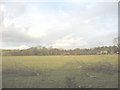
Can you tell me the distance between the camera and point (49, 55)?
2.97m

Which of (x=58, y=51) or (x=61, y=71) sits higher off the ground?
(x=58, y=51)

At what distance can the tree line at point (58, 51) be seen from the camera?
2.89m

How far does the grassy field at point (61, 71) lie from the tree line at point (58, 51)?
74 millimetres

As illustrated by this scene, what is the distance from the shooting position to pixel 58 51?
2.96 meters

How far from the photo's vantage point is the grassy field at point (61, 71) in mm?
2799

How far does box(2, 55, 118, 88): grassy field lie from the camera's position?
2799 millimetres

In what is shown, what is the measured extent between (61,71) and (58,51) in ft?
1.23

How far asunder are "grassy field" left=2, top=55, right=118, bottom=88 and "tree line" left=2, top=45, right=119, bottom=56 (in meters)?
0.07

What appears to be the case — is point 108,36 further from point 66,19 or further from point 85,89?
point 85,89

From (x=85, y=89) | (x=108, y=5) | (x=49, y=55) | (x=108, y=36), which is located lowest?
(x=85, y=89)

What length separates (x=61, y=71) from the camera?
9.43 ft

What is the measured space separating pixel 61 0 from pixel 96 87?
168 cm

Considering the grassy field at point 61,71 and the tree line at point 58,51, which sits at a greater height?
the tree line at point 58,51

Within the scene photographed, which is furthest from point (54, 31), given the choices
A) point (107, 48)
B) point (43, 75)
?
point (107, 48)
